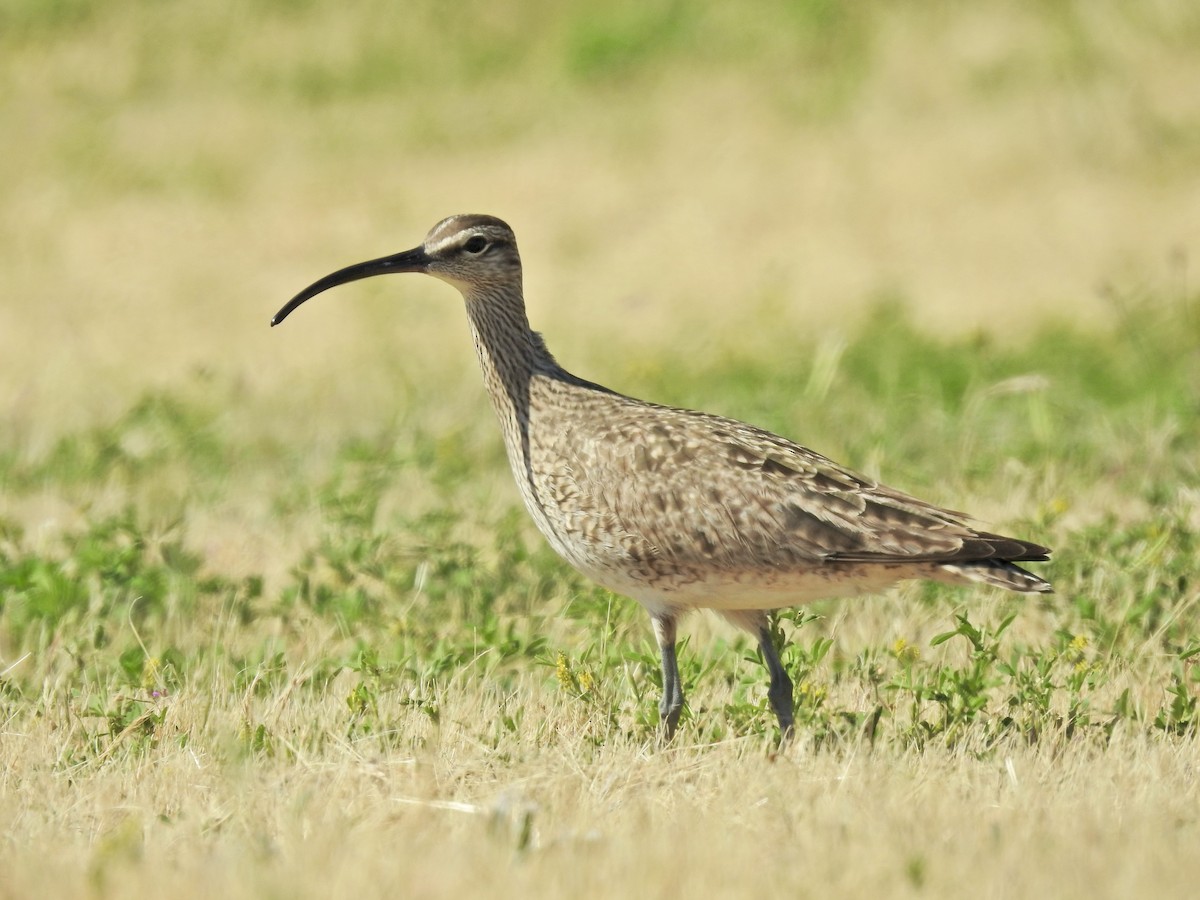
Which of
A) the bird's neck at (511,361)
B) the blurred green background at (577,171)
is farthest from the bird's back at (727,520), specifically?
the blurred green background at (577,171)

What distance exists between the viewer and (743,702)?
5.79m

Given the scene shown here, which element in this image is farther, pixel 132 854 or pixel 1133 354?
pixel 1133 354

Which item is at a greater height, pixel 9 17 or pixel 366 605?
pixel 9 17

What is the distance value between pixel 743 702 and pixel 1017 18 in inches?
660

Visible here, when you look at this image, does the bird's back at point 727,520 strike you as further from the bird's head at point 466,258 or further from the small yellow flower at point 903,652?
the bird's head at point 466,258

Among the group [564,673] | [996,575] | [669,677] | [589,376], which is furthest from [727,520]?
[589,376]

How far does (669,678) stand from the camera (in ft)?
18.5

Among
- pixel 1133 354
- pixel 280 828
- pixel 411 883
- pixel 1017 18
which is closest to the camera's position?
pixel 411 883

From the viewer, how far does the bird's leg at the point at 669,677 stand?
5.56 meters

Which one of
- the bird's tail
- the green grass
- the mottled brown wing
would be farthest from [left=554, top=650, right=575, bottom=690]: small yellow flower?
the bird's tail

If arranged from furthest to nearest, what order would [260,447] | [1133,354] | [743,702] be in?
[1133,354], [260,447], [743,702]

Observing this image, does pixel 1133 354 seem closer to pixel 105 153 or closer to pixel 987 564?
pixel 987 564

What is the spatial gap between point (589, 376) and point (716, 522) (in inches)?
290

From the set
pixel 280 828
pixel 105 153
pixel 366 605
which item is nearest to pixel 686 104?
pixel 105 153
